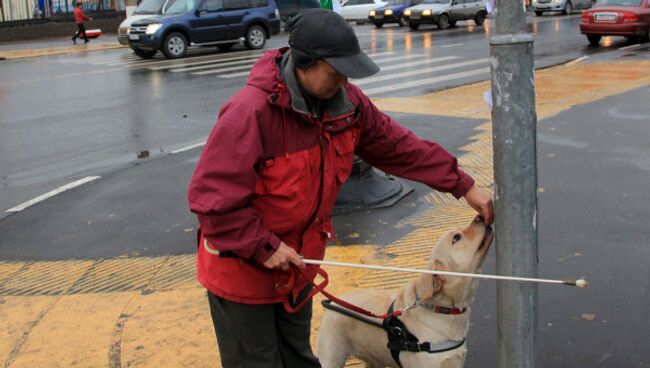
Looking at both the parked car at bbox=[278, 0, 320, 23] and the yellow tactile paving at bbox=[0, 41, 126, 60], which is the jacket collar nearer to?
the yellow tactile paving at bbox=[0, 41, 126, 60]

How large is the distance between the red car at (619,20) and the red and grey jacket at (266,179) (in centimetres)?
1916

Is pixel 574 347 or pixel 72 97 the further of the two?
pixel 72 97

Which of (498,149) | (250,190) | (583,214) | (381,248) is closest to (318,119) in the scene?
(250,190)

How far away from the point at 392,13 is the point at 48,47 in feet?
46.6

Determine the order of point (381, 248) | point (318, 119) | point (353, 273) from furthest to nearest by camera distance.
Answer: point (381, 248) < point (353, 273) < point (318, 119)

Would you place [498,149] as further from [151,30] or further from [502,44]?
[151,30]

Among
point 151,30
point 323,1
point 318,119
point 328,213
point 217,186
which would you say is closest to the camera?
point 217,186

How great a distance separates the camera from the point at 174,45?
21750mm

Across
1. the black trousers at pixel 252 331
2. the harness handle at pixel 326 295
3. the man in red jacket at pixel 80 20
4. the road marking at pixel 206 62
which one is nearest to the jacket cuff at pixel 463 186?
the harness handle at pixel 326 295

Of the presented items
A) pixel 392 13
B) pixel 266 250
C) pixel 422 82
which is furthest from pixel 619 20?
pixel 266 250

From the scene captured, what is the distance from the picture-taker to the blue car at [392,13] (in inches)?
1277

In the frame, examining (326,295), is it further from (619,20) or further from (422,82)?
(619,20)

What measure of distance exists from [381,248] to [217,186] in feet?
10.1

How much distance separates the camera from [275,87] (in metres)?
2.70
